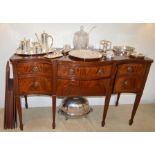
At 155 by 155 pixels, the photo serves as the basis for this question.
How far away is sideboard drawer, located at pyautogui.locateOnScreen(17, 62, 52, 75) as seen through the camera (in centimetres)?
170

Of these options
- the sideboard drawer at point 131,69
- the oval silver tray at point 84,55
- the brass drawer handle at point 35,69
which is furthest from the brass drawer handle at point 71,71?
the sideboard drawer at point 131,69

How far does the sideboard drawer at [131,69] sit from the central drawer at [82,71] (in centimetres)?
13

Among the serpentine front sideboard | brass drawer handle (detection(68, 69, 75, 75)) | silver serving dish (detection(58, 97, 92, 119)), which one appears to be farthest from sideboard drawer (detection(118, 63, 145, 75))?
silver serving dish (detection(58, 97, 92, 119))

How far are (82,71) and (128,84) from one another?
545 mm

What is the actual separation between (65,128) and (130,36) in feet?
4.40

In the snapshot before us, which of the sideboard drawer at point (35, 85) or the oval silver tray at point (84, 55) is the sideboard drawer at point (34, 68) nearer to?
the sideboard drawer at point (35, 85)

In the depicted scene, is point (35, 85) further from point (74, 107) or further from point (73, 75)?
point (74, 107)

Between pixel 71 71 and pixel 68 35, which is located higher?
pixel 68 35

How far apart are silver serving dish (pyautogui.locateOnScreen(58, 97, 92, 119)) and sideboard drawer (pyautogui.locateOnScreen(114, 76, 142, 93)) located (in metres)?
0.44

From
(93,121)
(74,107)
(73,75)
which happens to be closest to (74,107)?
(74,107)

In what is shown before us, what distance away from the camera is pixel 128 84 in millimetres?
1952

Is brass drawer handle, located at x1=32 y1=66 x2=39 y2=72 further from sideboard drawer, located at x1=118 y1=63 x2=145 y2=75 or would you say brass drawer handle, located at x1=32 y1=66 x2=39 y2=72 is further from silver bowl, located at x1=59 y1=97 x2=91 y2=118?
sideboard drawer, located at x1=118 y1=63 x2=145 y2=75

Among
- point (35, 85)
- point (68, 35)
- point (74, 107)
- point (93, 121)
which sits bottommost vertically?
point (93, 121)

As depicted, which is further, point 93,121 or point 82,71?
point 93,121
